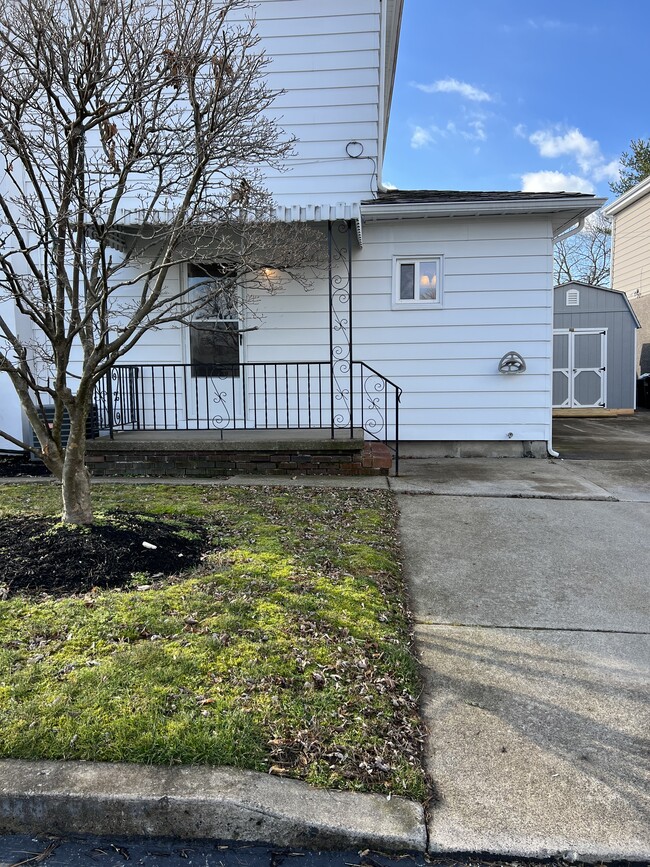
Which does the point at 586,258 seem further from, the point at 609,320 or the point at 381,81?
the point at 381,81

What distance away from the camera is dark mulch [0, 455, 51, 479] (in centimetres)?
684

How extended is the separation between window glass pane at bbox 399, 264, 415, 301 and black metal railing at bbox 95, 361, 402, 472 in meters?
1.21

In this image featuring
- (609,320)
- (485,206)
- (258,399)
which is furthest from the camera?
(609,320)

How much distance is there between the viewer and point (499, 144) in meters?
18.2

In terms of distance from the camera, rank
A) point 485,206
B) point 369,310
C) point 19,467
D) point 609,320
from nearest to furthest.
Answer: point 19,467 → point 485,206 → point 369,310 → point 609,320

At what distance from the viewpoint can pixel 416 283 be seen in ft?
26.5

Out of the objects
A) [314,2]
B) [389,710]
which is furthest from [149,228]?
[389,710]

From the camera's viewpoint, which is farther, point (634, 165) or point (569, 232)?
point (634, 165)

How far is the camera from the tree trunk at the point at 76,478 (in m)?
3.83

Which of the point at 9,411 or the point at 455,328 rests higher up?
the point at 455,328

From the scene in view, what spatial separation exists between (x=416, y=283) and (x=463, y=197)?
4.34 feet

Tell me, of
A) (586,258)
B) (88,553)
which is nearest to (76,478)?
(88,553)

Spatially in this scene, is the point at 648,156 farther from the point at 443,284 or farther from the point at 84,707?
the point at 84,707

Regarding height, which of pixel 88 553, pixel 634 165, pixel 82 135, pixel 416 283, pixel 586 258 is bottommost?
pixel 88 553
